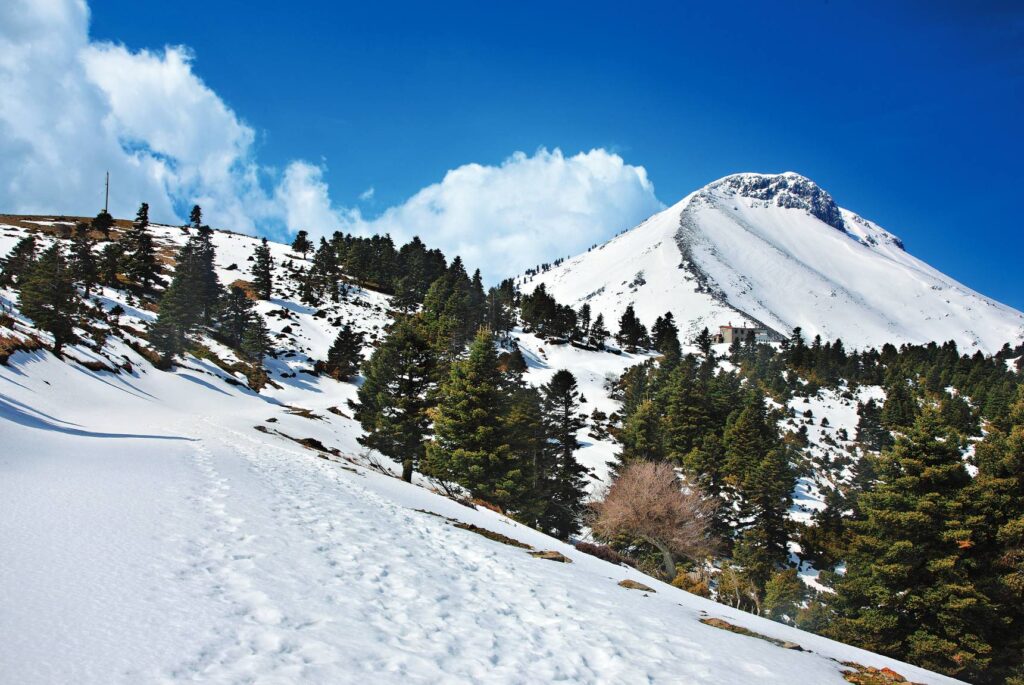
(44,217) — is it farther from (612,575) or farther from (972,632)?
(972,632)

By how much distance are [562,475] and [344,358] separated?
48.6 meters

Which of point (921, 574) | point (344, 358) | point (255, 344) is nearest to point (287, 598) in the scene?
point (921, 574)

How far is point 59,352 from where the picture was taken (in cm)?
2906

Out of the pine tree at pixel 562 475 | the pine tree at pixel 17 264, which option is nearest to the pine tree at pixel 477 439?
the pine tree at pixel 562 475

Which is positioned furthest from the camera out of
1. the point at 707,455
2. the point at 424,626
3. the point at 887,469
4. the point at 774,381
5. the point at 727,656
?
the point at 774,381

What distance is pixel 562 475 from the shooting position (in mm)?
37969

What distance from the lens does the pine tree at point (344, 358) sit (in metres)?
74.9

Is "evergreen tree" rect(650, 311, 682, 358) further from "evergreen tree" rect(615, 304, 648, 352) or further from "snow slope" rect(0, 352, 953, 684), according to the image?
"snow slope" rect(0, 352, 953, 684)

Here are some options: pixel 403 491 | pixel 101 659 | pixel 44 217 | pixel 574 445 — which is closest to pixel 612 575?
pixel 403 491

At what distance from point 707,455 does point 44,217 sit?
157 m

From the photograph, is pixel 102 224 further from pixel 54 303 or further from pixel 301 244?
pixel 54 303

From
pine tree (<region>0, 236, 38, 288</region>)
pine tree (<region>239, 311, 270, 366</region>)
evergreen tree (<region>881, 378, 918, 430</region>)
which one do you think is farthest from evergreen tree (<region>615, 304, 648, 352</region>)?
pine tree (<region>0, 236, 38, 288</region>)

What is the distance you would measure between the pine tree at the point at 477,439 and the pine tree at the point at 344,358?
49929 mm

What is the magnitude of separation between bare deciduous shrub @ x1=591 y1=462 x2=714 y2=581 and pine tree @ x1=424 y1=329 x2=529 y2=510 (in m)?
7.58
